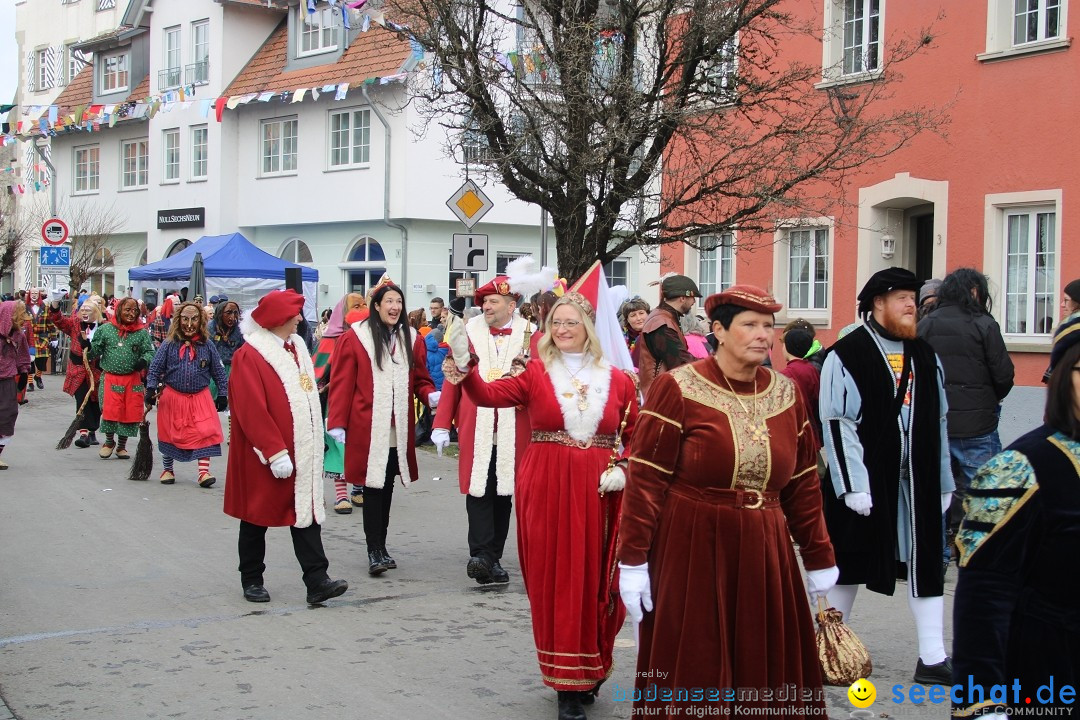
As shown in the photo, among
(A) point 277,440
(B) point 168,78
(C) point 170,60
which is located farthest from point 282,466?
(C) point 170,60

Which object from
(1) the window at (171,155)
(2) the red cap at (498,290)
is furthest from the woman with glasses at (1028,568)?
(1) the window at (171,155)

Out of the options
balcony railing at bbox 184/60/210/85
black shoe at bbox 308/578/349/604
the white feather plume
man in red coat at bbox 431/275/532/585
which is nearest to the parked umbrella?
balcony railing at bbox 184/60/210/85

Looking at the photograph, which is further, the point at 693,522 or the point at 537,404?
the point at 537,404

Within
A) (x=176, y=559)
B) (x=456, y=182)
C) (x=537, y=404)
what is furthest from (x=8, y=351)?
(x=456, y=182)

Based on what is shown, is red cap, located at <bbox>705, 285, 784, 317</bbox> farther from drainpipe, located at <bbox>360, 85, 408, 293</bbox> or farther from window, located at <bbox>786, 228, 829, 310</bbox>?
drainpipe, located at <bbox>360, 85, 408, 293</bbox>

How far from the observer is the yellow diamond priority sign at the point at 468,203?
573 inches

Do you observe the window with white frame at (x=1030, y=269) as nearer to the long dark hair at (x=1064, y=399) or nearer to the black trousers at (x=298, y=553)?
the black trousers at (x=298, y=553)

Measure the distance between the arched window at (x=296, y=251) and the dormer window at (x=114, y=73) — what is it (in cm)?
1054

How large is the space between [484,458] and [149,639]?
7.63 ft

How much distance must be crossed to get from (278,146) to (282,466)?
92.5 feet

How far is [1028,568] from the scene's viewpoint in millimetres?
3080

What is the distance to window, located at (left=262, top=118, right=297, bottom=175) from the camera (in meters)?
33.3

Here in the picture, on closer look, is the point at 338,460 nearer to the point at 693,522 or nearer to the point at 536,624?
the point at 536,624

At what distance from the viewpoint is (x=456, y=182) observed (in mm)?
30453
